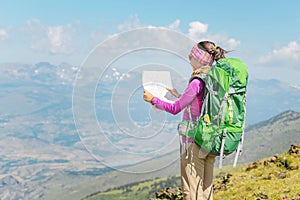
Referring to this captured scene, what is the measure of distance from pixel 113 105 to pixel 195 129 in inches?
69.9

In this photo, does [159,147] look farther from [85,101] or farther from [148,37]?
[148,37]

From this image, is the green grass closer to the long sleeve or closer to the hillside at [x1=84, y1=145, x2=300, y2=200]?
the hillside at [x1=84, y1=145, x2=300, y2=200]

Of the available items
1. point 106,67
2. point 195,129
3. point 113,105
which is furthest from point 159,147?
point 106,67

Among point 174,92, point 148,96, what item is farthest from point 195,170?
point 148,96

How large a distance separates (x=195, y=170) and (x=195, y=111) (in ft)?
4.92

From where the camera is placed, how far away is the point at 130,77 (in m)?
6.68

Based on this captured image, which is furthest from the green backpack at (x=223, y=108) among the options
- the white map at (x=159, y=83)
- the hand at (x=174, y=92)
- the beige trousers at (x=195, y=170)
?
the white map at (x=159, y=83)

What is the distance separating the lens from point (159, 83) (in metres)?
6.88

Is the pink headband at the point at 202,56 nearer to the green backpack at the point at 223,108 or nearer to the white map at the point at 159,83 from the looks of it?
the green backpack at the point at 223,108

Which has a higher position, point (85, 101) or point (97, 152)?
point (85, 101)

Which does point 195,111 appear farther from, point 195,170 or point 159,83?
point 195,170

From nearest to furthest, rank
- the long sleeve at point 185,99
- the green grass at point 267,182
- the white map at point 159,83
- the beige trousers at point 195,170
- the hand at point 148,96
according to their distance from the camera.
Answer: the white map at point 159,83
the hand at point 148,96
the long sleeve at point 185,99
the beige trousers at point 195,170
the green grass at point 267,182

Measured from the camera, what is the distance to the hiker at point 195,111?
6938 mm

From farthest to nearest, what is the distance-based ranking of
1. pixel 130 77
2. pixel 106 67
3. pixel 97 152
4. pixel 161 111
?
pixel 97 152 → pixel 161 111 → pixel 130 77 → pixel 106 67
